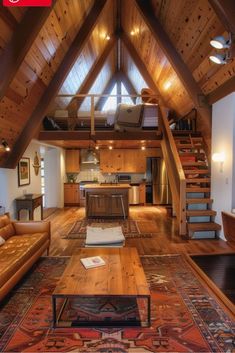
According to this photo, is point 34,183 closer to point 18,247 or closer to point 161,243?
point 18,247

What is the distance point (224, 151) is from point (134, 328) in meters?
3.71

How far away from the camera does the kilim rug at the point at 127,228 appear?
5113mm

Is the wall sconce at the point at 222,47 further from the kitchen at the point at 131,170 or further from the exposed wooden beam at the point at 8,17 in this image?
the kitchen at the point at 131,170

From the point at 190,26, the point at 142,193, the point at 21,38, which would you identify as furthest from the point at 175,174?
the point at 142,193

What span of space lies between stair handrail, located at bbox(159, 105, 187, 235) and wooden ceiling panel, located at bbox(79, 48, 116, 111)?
358 centimetres

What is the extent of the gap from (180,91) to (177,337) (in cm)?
532

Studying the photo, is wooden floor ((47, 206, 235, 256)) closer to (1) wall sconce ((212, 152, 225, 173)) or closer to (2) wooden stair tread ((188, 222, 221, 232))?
(2) wooden stair tread ((188, 222, 221, 232))

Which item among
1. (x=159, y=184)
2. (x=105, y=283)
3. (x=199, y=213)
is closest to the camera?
(x=105, y=283)

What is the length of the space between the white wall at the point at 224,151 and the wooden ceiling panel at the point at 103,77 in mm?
4870

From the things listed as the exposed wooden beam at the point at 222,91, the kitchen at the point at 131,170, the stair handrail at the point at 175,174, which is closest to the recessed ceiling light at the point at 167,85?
the stair handrail at the point at 175,174

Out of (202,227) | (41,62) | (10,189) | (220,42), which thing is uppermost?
(41,62)

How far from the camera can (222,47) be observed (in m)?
3.02

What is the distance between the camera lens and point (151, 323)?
7.44 feet

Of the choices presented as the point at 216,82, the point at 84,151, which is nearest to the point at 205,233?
the point at 216,82
